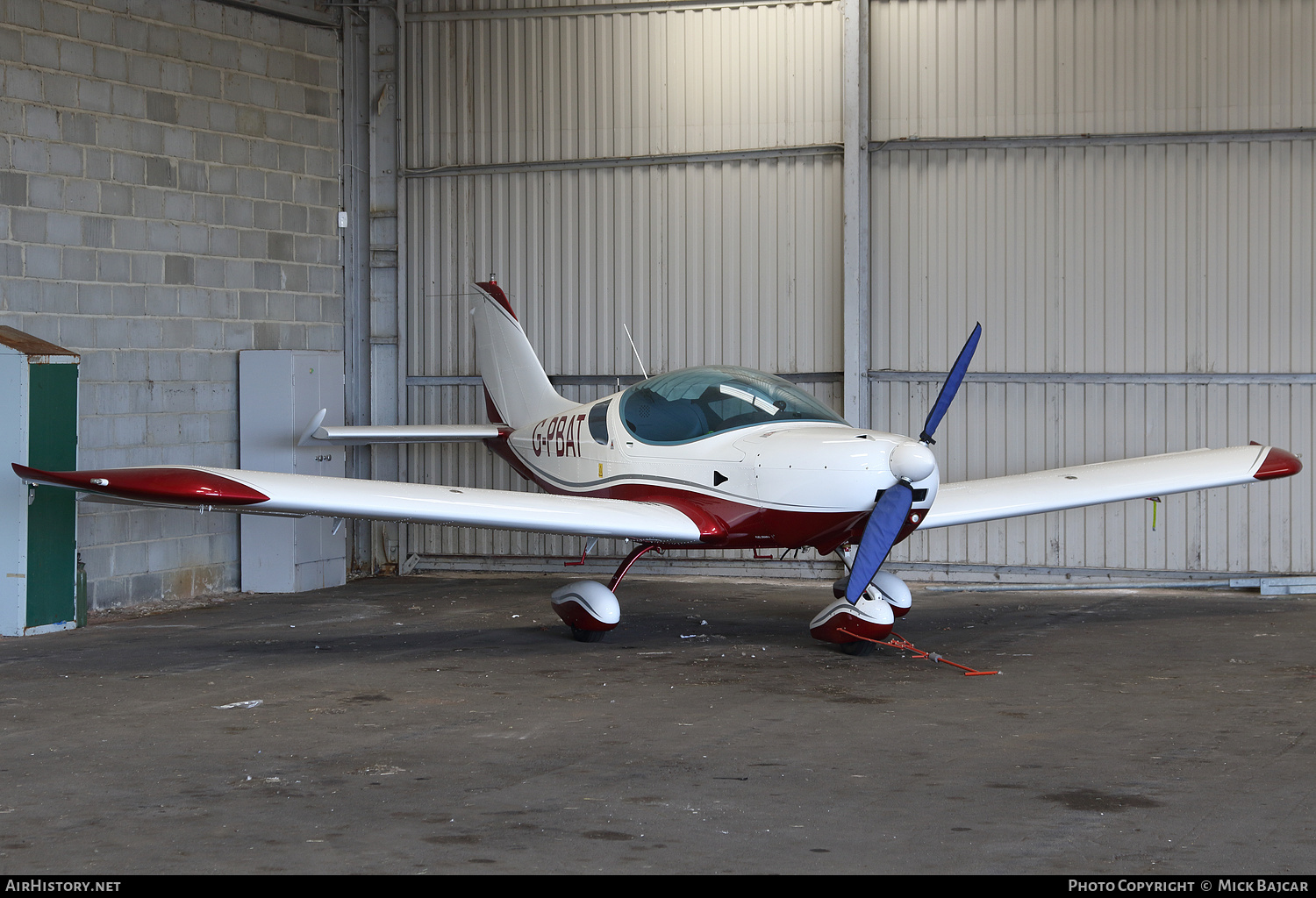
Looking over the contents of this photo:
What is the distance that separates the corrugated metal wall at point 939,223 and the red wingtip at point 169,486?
15.5 feet

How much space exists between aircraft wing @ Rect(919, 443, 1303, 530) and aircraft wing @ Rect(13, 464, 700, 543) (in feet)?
5.92

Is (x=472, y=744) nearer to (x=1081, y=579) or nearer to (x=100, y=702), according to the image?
(x=100, y=702)

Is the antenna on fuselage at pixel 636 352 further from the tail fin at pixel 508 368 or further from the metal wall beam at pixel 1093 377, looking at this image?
the metal wall beam at pixel 1093 377

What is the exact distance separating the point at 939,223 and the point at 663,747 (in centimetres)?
622

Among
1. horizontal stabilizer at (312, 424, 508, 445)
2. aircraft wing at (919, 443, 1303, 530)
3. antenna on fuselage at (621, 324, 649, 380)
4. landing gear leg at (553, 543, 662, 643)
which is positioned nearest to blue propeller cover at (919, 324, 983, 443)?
aircraft wing at (919, 443, 1303, 530)

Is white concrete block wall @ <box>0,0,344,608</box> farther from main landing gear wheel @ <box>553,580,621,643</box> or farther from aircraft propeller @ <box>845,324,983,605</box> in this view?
aircraft propeller @ <box>845,324,983,605</box>

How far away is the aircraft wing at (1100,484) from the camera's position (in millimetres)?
8164

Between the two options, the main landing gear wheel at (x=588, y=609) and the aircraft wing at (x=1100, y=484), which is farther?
the aircraft wing at (x=1100, y=484)

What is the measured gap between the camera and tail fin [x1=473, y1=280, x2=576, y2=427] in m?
9.72

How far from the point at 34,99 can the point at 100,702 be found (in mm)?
4632

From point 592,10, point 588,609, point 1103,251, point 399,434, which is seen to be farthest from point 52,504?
point 1103,251

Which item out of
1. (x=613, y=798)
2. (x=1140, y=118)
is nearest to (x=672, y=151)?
(x=1140, y=118)

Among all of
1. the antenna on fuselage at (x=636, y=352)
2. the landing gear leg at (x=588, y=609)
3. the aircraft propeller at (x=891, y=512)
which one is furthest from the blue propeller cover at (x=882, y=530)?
the antenna on fuselage at (x=636, y=352)

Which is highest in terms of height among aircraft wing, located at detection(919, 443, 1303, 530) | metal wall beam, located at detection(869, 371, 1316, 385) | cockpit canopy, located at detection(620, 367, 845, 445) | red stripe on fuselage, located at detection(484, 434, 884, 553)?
metal wall beam, located at detection(869, 371, 1316, 385)
